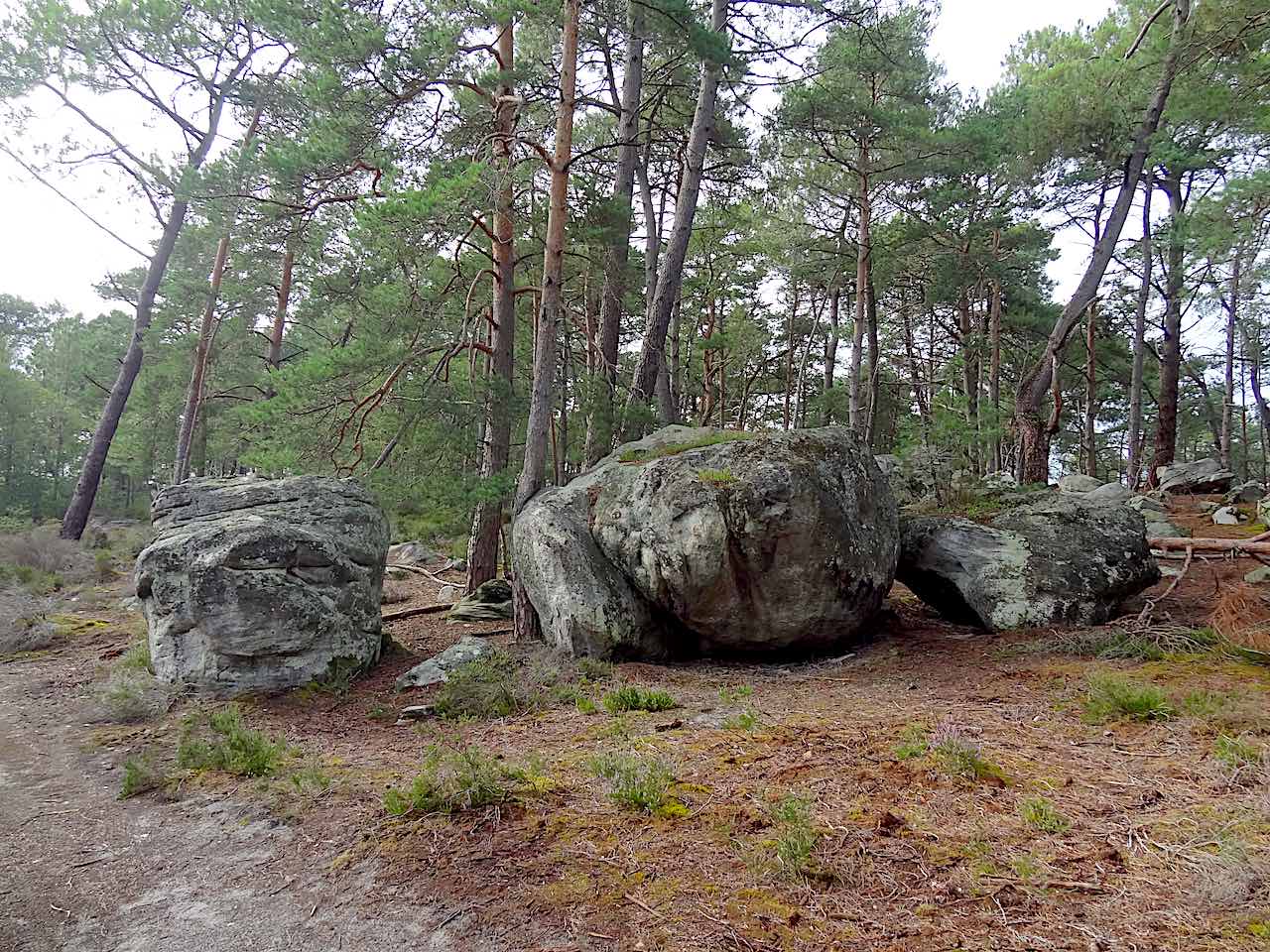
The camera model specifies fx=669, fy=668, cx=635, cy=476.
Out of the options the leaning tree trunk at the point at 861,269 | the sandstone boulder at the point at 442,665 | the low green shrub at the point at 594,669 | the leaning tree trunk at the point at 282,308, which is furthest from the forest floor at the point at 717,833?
the leaning tree trunk at the point at 282,308

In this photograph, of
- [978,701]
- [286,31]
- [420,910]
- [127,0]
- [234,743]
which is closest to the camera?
[420,910]

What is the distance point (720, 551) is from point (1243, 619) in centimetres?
459

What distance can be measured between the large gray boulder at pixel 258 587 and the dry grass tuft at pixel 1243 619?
25.9 ft

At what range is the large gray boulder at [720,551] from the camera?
21.4ft

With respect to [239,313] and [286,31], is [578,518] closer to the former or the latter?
[286,31]

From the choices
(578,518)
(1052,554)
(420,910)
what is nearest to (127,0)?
(578,518)

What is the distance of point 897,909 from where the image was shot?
240 cm

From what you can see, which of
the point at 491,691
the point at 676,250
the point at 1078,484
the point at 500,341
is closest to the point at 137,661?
the point at 491,691

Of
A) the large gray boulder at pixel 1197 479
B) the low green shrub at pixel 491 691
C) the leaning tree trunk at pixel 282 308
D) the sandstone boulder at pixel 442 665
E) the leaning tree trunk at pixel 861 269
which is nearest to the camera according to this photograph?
the low green shrub at pixel 491 691

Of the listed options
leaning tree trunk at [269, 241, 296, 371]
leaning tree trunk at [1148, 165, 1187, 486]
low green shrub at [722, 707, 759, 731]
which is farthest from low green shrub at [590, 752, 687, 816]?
leaning tree trunk at [1148, 165, 1187, 486]

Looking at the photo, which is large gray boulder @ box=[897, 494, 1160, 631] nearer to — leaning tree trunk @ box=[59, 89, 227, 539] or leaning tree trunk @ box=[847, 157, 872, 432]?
leaning tree trunk @ box=[847, 157, 872, 432]

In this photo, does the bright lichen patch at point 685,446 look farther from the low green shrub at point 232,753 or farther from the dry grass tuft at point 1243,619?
the low green shrub at point 232,753

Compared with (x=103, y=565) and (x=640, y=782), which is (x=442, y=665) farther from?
(x=103, y=565)

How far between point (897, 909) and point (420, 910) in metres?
1.84
